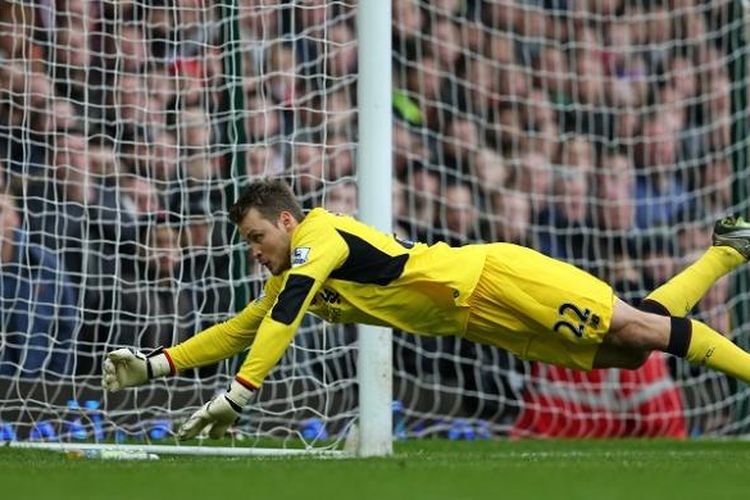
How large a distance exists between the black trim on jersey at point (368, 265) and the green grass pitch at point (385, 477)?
713 millimetres

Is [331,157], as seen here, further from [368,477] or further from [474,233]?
[368,477]

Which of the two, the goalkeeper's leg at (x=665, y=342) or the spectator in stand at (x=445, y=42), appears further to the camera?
the spectator in stand at (x=445, y=42)

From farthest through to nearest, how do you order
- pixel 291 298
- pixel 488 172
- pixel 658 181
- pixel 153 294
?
1. pixel 658 181
2. pixel 488 172
3. pixel 153 294
4. pixel 291 298

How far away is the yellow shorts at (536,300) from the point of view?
7.09m

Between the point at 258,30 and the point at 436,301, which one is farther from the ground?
the point at 258,30

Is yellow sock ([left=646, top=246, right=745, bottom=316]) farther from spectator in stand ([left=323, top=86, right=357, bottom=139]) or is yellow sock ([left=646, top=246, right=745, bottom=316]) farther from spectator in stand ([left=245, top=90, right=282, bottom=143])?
spectator in stand ([left=245, top=90, right=282, bottom=143])

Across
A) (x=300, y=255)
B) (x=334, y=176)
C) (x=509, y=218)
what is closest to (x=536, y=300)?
(x=300, y=255)

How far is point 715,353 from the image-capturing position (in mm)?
7320

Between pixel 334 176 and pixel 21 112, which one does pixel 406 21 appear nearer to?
pixel 334 176

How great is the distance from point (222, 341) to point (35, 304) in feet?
7.94

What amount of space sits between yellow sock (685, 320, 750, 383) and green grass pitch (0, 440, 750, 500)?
38cm

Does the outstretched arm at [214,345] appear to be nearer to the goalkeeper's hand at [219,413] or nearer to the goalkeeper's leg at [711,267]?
the goalkeeper's hand at [219,413]

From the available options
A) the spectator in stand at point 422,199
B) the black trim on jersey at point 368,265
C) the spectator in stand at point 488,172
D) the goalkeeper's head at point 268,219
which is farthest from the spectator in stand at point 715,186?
the goalkeeper's head at point 268,219

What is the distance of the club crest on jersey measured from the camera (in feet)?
21.5
